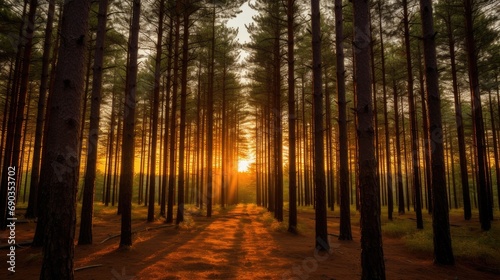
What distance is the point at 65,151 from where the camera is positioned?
3301 millimetres

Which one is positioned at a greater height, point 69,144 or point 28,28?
point 28,28

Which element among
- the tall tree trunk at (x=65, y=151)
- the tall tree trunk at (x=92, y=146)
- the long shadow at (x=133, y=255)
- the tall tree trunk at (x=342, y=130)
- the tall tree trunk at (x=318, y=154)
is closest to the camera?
the tall tree trunk at (x=65, y=151)

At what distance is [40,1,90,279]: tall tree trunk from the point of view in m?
3.20

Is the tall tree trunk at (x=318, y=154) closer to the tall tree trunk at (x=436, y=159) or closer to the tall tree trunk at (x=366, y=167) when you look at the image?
the tall tree trunk at (x=436, y=159)

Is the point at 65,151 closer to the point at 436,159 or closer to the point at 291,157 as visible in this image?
the point at 436,159

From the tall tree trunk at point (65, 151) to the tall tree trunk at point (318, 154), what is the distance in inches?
233

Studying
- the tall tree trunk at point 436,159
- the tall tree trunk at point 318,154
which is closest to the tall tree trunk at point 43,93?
the tall tree trunk at point 318,154

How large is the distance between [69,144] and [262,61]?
648 inches

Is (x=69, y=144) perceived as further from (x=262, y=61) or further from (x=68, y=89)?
(x=262, y=61)

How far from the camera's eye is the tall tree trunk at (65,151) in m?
3.20

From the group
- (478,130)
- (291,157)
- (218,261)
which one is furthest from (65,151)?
(478,130)

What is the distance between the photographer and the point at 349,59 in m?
16.7

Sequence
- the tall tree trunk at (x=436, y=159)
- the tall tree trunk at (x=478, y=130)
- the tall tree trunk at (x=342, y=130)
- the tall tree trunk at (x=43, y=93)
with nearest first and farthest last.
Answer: the tall tree trunk at (x=436, y=159)
the tall tree trunk at (x=342, y=130)
the tall tree trunk at (x=43, y=93)
the tall tree trunk at (x=478, y=130)

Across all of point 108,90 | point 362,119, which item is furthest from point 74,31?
point 108,90
